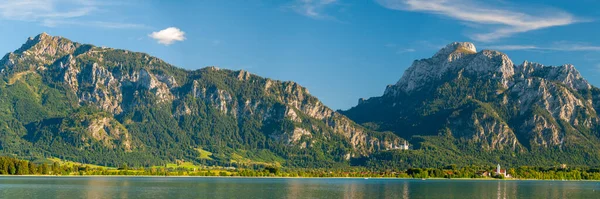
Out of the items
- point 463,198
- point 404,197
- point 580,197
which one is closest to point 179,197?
point 404,197

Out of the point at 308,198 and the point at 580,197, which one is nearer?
the point at 308,198

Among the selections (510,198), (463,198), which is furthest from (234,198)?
(510,198)

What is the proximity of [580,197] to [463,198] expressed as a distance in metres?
35.1

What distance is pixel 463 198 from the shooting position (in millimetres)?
174250

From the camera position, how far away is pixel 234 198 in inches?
6206

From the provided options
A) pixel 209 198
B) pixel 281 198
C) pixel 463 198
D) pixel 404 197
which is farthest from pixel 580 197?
pixel 209 198

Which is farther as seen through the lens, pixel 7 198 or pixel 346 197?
pixel 346 197

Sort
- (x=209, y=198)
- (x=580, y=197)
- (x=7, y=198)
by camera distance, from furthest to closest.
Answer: (x=580, y=197) → (x=209, y=198) → (x=7, y=198)

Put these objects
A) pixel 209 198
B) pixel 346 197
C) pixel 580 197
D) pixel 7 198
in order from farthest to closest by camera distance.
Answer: pixel 580 197
pixel 346 197
pixel 209 198
pixel 7 198

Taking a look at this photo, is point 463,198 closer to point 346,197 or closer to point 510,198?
point 510,198

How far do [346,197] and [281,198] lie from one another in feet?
56.6

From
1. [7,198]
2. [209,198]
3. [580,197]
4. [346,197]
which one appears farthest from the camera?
[580,197]

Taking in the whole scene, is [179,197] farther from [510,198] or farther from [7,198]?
[510,198]

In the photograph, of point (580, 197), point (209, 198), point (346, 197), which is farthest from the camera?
point (580, 197)
